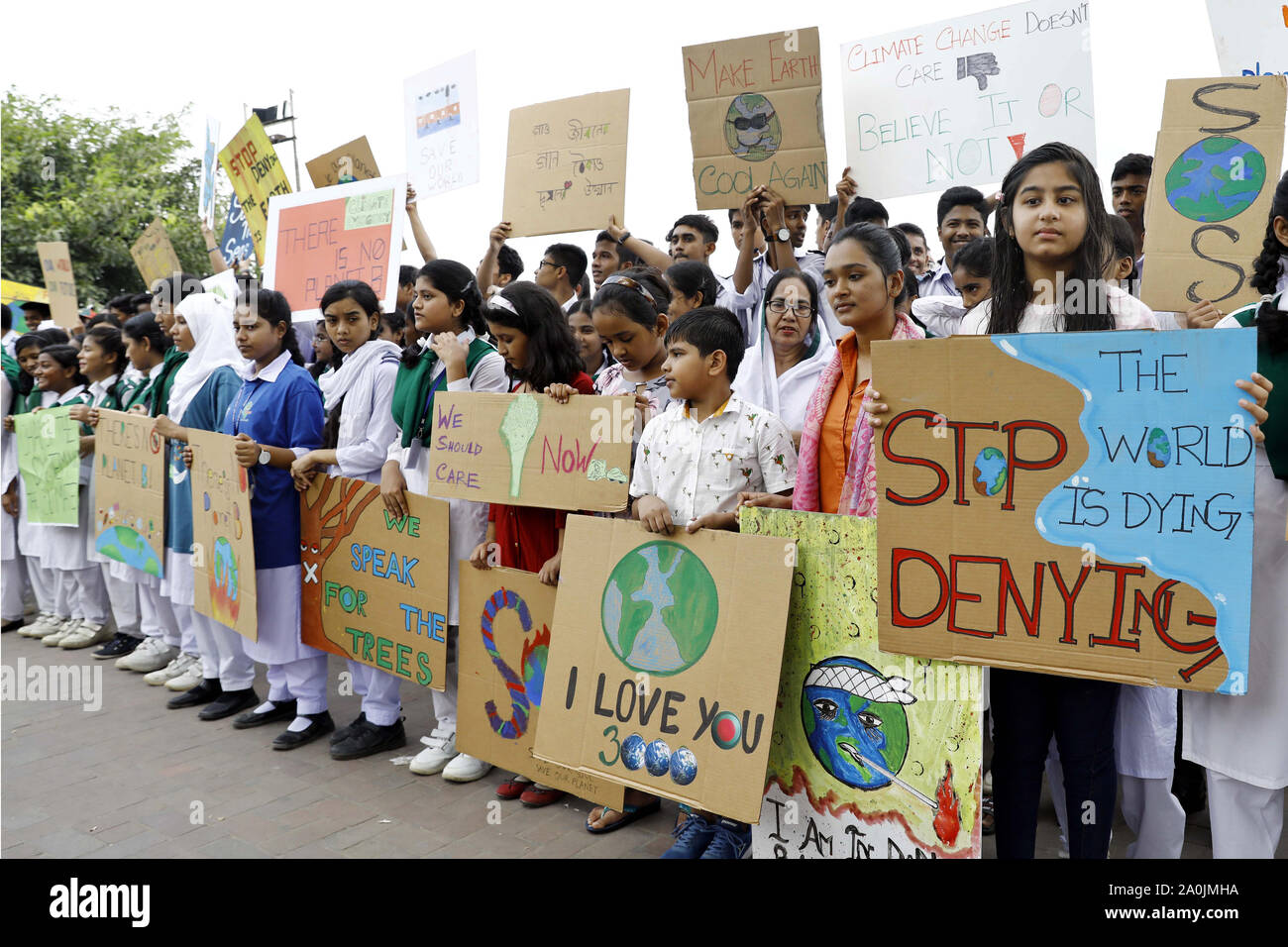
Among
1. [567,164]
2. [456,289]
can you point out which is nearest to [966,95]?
[567,164]

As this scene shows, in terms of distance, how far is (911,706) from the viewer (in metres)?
2.36

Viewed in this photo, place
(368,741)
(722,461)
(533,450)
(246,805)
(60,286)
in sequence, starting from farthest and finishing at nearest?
(60,286) < (368,741) < (246,805) < (533,450) < (722,461)

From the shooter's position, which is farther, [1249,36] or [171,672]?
[171,672]

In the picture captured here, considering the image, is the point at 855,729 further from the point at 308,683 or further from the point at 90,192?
the point at 90,192

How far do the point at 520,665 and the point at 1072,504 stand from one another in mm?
2144

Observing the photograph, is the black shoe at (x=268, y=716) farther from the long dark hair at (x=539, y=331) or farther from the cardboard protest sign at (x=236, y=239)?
the cardboard protest sign at (x=236, y=239)

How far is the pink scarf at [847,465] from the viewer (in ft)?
8.42

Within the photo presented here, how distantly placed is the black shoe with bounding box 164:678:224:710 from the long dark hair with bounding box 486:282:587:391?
2904mm

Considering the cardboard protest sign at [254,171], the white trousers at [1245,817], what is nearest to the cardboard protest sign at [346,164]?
the cardboard protest sign at [254,171]

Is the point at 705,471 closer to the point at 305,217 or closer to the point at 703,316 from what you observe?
the point at 703,316

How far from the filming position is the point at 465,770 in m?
3.91

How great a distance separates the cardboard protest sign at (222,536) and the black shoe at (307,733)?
1.64ft
